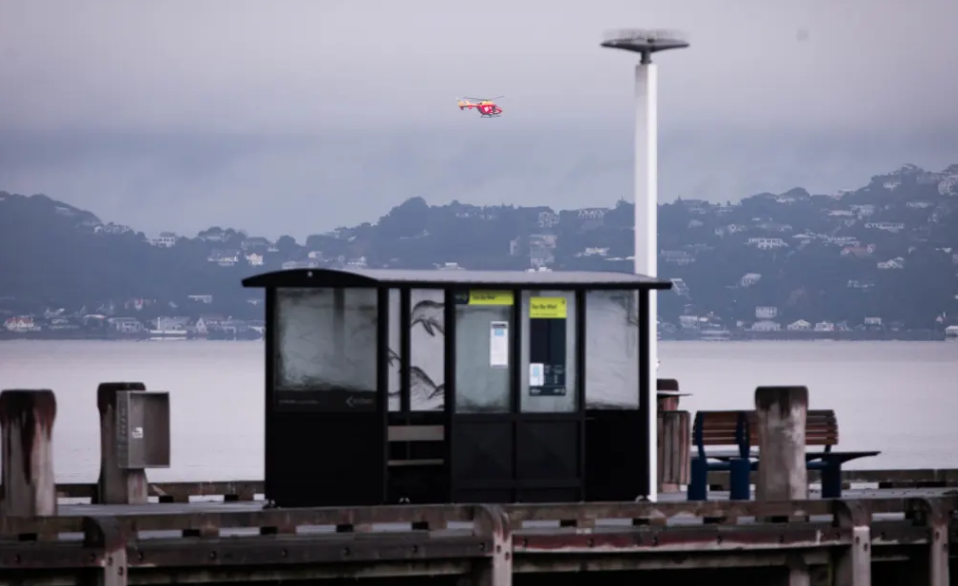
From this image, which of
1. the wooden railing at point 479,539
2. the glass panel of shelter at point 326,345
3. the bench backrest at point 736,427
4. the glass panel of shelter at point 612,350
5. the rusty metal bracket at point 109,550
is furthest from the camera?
the bench backrest at point 736,427

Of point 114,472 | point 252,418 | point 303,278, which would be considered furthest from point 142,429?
point 252,418

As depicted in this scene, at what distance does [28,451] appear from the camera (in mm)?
20750

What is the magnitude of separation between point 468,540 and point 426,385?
274 centimetres

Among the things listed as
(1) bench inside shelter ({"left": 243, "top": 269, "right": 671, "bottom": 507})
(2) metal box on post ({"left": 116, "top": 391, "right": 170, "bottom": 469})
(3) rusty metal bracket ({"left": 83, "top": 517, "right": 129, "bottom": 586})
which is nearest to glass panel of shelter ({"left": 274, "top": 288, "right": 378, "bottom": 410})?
(1) bench inside shelter ({"left": 243, "top": 269, "right": 671, "bottom": 507})

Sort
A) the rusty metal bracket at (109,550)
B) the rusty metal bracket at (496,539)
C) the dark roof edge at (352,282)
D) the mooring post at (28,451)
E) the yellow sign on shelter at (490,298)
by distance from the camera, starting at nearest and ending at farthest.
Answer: the rusty metal bracket at (109,550), the rusty metal bracket at (496,539), the mooring post at (28,451), the dark roof edge at (352,282), the yellow sign on shelter at (490,298)

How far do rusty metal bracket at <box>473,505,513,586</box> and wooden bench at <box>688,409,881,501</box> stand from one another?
3406 millimetres

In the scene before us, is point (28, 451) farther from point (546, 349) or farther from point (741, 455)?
point (741, 455)

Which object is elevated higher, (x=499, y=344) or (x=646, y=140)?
(x=646, y=140)

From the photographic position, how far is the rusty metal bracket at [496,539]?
20391 mm

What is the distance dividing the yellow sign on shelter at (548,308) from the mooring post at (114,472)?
Answer: 171 inches

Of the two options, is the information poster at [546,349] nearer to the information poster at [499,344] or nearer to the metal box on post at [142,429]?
the information poster at [499,344]

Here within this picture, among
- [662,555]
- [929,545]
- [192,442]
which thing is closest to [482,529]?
[662,555]

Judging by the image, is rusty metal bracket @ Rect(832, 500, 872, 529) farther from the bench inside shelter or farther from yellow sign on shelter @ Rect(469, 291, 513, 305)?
yellow sign on shelter @ Rect(469, 291, 513, 305)

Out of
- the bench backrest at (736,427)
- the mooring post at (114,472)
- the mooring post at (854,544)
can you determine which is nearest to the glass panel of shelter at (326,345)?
the mooring post at (114,472)
